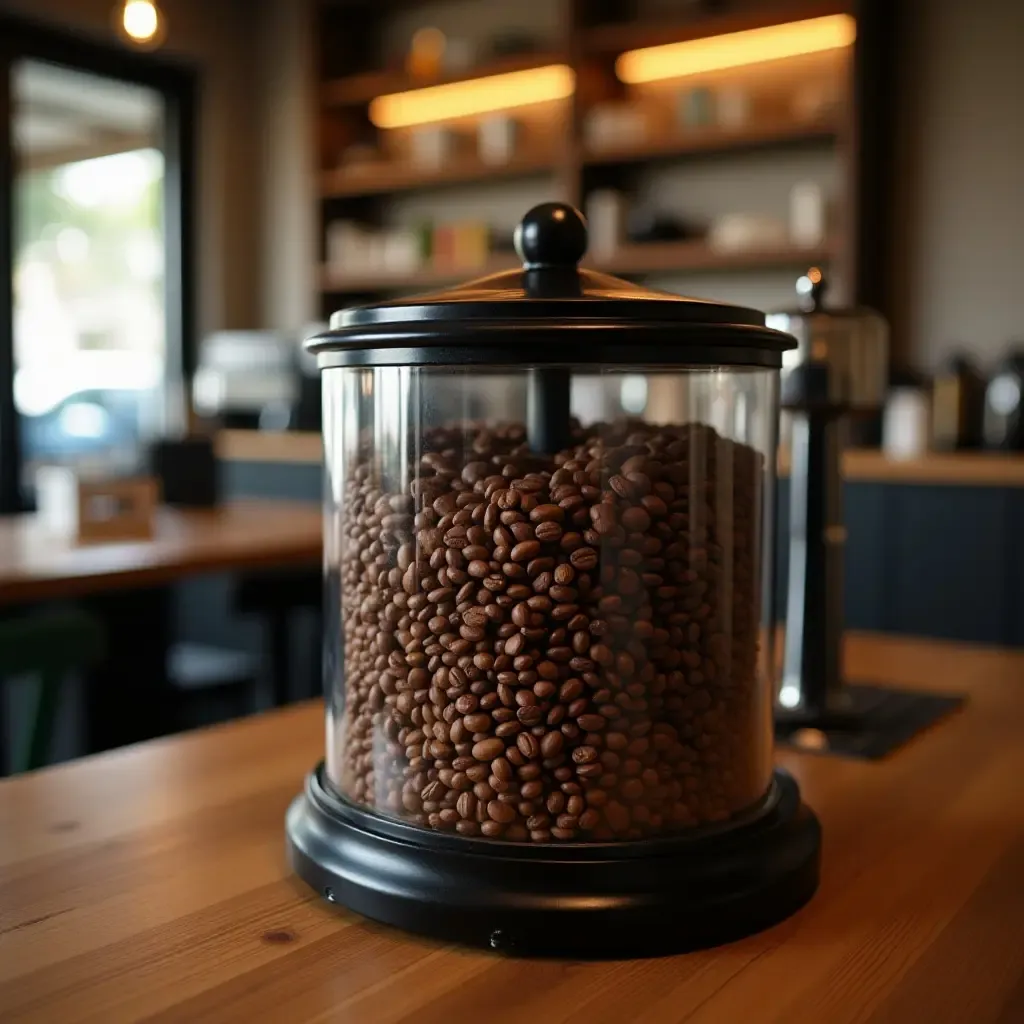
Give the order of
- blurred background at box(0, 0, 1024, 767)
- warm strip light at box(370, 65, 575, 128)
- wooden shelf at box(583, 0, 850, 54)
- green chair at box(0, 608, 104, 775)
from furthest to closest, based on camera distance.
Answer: warm strip light at box(370, 65, 575, 128) → wooden shelf at box(583, 0, 850, 54) → blurred background at box(0, 0, 1024, 767) → green chair at box(0, 608, 104, 775)

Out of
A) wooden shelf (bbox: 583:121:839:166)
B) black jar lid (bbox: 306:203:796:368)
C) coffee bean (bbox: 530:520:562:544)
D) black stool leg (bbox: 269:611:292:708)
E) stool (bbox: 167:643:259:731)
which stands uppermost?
wooden shelf (bbox: 583:121:839:166)

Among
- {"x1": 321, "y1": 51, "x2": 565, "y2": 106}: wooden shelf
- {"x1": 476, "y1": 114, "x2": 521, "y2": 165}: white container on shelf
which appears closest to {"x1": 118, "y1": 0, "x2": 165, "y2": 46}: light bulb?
{"x1": 321, "y1": 51, "x2": 565, "y2": 106}: wooden shelf

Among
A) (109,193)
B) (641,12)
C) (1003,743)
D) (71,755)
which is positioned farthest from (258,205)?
(1003,743)

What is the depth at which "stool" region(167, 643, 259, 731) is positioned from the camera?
3328 millimetres

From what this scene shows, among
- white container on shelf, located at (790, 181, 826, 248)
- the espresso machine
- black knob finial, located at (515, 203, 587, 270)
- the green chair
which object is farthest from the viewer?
white container on shelf, located at (790, 181, 826, 248)

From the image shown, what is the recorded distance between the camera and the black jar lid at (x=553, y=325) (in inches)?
24.7

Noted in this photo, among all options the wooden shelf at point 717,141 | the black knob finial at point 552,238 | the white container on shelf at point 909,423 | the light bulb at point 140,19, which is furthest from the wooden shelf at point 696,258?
the black knob finial at point 552,238

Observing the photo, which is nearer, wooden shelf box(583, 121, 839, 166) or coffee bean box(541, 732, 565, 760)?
coffee bean box(541, 732, 565, 760)

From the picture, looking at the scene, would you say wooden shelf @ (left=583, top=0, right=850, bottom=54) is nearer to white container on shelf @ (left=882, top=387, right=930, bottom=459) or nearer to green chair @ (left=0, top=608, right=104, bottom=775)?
white container on shelf @ (left=882, top=387, right=930, bottom=459)

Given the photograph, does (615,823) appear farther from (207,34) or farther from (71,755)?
(207,34)

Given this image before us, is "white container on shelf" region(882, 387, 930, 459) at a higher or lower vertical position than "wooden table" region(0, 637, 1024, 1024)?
higher

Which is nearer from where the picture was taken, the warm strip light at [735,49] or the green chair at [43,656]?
the green chair at [43,656]

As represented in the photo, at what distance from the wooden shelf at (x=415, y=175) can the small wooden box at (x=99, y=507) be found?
2310 millimetres

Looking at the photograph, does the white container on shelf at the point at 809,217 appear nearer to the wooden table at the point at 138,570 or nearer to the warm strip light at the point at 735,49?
the warm strip light at the point at 735,49
